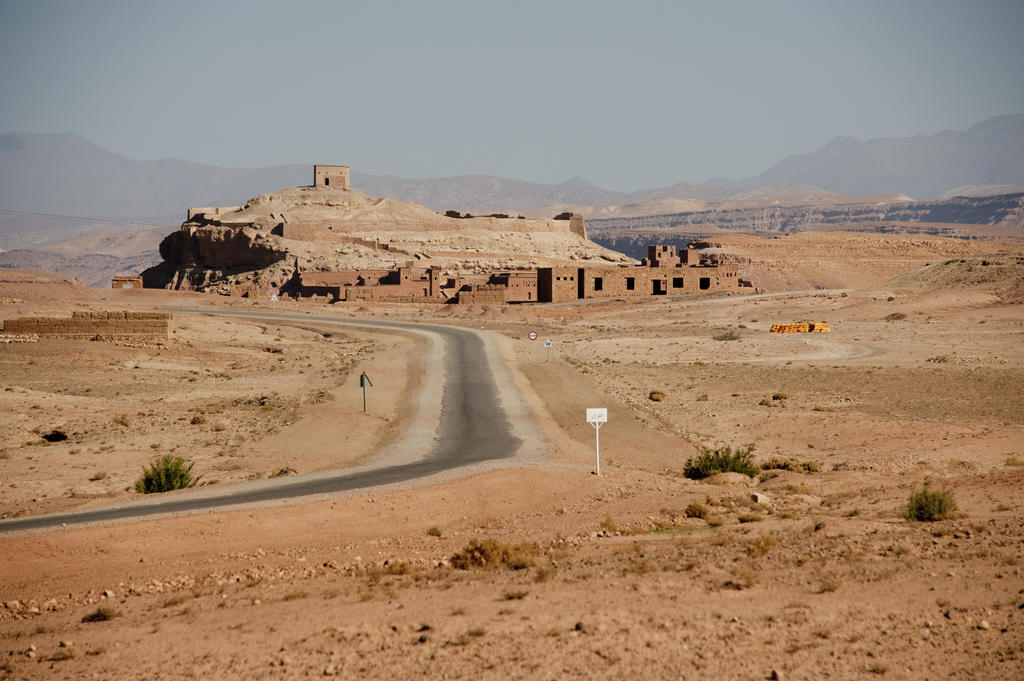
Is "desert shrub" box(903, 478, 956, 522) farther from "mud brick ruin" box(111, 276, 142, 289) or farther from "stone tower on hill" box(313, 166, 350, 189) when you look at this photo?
"stone tower on hill" box(313, 166, 350, 189)

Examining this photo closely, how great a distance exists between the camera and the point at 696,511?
18.7 meters

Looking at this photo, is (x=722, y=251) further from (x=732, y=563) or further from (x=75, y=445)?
(x=732, y=563)

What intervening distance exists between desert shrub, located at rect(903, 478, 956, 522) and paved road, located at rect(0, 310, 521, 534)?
10.7m

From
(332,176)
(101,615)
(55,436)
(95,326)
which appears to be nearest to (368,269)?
(95,326)

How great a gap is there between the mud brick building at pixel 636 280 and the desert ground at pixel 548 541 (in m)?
42.8

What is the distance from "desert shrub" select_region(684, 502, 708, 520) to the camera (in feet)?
61.0

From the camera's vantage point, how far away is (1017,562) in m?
13.7

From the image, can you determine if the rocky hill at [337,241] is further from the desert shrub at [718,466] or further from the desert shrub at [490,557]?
the desert shrub at [490,557]

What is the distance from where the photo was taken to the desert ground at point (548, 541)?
456 inches

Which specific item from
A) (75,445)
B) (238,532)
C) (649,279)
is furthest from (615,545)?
(649,279)

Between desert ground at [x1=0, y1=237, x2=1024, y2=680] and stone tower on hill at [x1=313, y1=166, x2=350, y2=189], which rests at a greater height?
stone tower on hill at [x1=313, y1=166, x2=350, y2=189]

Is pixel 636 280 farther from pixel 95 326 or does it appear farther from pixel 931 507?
pixel 931 507

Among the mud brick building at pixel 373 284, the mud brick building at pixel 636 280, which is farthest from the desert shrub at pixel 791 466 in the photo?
the mud brick building at pixel 373 284

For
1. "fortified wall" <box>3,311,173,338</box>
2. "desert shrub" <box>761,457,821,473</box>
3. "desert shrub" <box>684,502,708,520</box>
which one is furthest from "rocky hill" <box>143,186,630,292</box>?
"desert shrub" <box>684,502,708,520</box>
